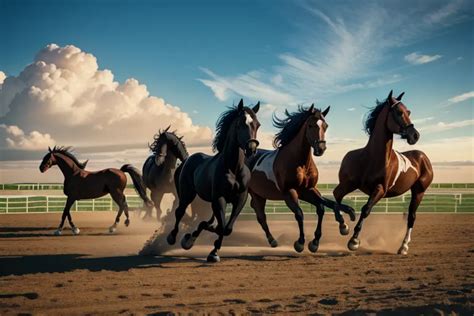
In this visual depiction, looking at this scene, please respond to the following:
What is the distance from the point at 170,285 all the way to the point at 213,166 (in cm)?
190

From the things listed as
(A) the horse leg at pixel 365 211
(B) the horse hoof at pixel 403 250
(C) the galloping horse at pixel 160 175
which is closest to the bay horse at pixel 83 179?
(C) the galloping horse at pixel 160 175

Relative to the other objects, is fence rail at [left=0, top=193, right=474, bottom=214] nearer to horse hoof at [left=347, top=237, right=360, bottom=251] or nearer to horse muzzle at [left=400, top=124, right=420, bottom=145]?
horse hoof at [left=347, top=237, right=360, bottom=251]

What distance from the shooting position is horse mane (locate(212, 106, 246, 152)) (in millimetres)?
7086

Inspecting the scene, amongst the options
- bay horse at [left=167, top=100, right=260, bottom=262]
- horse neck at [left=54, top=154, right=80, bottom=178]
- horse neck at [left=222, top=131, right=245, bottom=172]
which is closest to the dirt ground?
bay horse at [left=167, top=100, right=260, bottom=262]

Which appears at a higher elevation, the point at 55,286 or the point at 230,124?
the point at 230,124

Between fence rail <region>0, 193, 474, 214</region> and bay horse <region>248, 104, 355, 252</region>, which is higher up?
bay horse <region>248, 104, 355, 252</region>

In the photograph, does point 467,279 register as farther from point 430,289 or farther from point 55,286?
point 55,286

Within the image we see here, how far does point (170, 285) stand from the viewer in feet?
20.4

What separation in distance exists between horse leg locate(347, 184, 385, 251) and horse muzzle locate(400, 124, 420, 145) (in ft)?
3.17

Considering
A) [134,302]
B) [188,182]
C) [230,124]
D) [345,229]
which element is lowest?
[134,302]

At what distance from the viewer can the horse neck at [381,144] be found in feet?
→ 28.1

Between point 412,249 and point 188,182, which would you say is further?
point 412,249

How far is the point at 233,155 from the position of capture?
6.89 meters

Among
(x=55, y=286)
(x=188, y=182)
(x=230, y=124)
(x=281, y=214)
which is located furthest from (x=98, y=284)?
(x=281, y=214)
